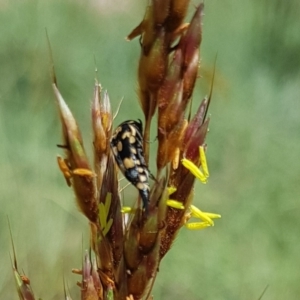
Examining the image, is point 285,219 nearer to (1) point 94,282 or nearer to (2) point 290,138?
(2) point 290,138

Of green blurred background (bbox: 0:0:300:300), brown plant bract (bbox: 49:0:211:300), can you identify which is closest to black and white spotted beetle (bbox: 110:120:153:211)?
brown plant bract (bbox: 49:0:211:300)

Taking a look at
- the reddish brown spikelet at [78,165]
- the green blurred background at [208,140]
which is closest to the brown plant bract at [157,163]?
the reddish brown spikelet at [78,165]

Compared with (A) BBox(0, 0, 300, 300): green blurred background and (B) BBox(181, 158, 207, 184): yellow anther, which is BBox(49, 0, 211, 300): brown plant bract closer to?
(B) BBox(181, 158, 207, 184): yellow anther

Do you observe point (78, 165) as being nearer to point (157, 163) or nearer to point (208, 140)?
point (157, 163)

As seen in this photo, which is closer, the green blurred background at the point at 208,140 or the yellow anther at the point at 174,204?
the yellow anther at the point at 174,204

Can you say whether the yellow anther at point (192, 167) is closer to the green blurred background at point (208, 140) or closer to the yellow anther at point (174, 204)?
the yellow anther at point (174, 204)
